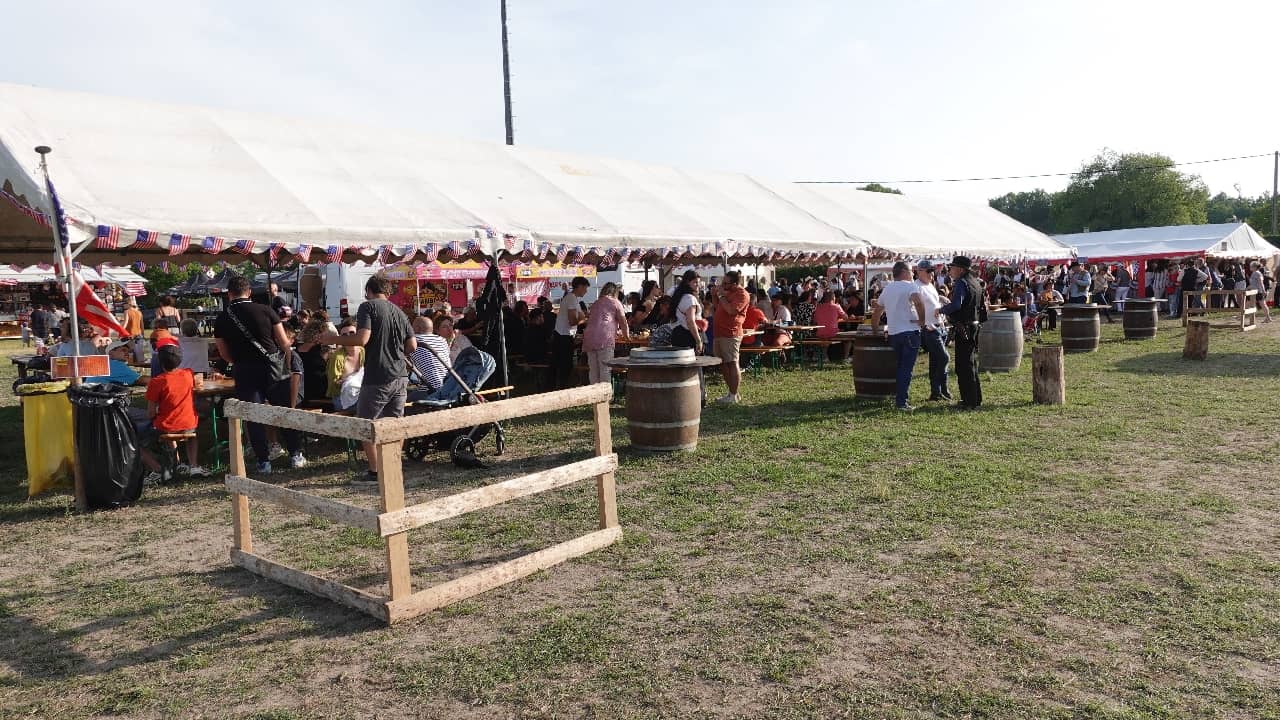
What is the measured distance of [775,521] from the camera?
5.43 m

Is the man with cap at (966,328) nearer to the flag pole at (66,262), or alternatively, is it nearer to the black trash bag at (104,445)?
the black trash bag at (104,445)

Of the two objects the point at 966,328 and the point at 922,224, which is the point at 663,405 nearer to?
the point at 966,328

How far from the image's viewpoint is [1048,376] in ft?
30.7

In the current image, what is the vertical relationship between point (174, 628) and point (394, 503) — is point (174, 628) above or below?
below

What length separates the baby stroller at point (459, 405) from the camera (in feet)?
23.7

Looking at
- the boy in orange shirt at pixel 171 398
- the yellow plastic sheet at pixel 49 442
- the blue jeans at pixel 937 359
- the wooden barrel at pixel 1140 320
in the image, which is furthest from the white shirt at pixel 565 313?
the wooden barrel at pixel 1140 320

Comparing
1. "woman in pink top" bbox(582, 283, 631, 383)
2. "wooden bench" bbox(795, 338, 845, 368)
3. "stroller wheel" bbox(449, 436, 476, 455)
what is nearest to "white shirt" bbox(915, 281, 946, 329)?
"woman in pink top" bbox(582, 283, 631, 383)

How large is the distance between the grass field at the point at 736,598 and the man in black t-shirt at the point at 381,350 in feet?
2.31

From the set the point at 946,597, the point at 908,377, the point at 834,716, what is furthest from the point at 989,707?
the point at 908,377

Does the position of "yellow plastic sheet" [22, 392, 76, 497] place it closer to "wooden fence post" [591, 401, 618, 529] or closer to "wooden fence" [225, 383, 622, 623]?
"wooden fence" [225, 383, 622, 623]

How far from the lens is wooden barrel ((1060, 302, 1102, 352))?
14570 millimetres

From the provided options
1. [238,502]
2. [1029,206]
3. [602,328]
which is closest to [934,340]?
[602,328]

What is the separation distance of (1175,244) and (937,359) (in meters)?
26.5

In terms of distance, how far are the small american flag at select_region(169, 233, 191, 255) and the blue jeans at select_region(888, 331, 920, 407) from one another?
22.0 ft
